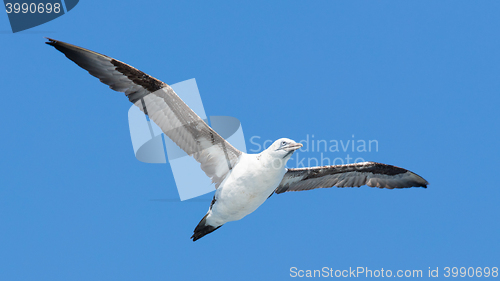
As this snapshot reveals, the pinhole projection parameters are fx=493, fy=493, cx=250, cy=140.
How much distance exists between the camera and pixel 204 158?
13188 mm

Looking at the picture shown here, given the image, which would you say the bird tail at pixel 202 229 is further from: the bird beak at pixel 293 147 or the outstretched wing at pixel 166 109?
the bird beak at pixel 293 147

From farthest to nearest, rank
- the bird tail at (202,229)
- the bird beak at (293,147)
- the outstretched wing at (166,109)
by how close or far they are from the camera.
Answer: the bird tail at (202,229) → the outstretched wing at (166,109) → the bird beak at (293,147)

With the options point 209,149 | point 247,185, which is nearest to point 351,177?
point 247,185

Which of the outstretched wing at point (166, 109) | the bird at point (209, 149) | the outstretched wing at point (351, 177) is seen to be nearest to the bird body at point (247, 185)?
the bird at point (209, 149)

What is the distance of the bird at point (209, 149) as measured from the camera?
468 inches

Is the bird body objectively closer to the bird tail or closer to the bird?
the bird

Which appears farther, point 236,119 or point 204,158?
point 236,119

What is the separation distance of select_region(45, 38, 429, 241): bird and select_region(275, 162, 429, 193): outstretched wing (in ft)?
0.19

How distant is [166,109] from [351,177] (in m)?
5.88

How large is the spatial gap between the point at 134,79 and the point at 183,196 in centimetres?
329

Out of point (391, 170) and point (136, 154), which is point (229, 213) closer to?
point (136, 154)

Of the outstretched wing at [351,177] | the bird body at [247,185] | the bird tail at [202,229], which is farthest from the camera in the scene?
the outstretched wing at [351,177]

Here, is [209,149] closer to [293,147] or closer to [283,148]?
[283,148]

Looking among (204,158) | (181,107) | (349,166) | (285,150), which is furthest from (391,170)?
(181,107)
